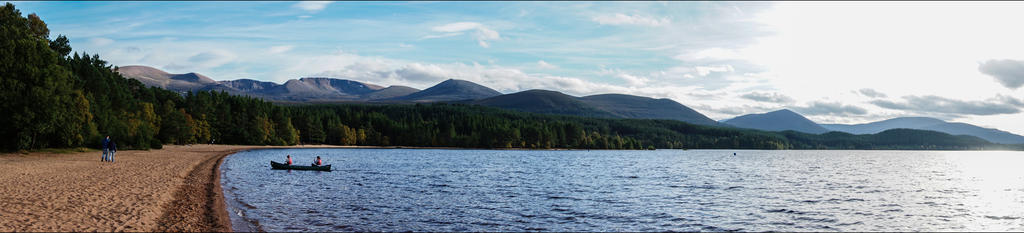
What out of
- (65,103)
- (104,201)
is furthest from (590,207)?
(65,103)

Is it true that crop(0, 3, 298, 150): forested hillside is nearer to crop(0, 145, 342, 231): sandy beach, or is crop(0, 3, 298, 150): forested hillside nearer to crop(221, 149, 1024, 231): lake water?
crop(0, 145, 342, 231): sandy beach

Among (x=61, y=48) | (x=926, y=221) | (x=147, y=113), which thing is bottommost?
(x=926, y=221)

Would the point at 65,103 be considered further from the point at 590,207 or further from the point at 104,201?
the point at 590,207

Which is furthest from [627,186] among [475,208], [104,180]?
[104,180]

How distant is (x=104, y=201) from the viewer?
89.0ft

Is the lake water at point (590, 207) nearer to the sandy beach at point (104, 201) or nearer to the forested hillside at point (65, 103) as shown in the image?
the sandy beach at point (104, 201)

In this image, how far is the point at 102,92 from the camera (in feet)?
289

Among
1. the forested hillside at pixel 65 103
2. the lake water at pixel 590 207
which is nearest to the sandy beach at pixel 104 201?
the lake water at pixel 590 207

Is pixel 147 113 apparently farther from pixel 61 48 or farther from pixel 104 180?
pixel 104 180

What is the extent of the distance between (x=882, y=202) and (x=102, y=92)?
101 metres

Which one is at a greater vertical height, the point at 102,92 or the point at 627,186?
the point at 102,92

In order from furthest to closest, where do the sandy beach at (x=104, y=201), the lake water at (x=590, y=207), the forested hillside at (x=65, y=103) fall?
the forested hillside at (x=65, y=103) → the lake water at (x=590, y=207) → the sandy beach at (x=104, y=201)

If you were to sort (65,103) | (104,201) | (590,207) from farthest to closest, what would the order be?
1. (65,103)
2. (590,207)
3. (104,201)

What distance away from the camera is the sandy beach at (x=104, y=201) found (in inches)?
846
